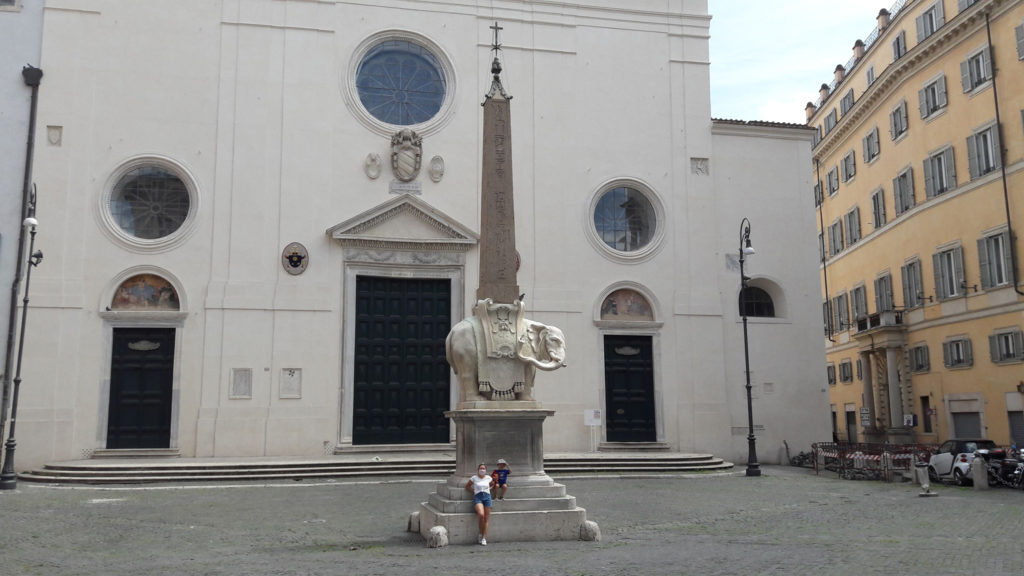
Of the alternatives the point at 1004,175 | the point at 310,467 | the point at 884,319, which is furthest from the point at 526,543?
the point at 884,319

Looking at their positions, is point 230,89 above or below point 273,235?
above

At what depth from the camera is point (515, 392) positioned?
1070cm

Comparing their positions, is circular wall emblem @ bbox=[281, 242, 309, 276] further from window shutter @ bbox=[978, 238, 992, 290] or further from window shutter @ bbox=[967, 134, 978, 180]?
window shutter @ bbox=[967, 134, 978, 180]

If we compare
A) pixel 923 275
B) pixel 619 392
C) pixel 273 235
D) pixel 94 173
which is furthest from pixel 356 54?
pixel 923 275

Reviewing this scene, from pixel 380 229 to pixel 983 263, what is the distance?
55.9 ft

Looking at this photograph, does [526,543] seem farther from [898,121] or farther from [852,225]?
[852,225]

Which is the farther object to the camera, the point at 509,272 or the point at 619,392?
the point at 619,392

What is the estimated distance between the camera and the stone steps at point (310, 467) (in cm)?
1784

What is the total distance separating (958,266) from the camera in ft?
87.1

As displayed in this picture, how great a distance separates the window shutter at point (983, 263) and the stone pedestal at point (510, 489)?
1953cm

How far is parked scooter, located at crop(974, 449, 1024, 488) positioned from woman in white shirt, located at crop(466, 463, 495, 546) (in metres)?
12.3

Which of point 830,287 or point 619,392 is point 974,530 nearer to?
point 619,392

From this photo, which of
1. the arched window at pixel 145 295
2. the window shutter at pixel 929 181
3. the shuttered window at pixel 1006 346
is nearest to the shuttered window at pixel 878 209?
the window shutter at pixel 929 181

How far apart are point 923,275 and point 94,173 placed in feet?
81.2
